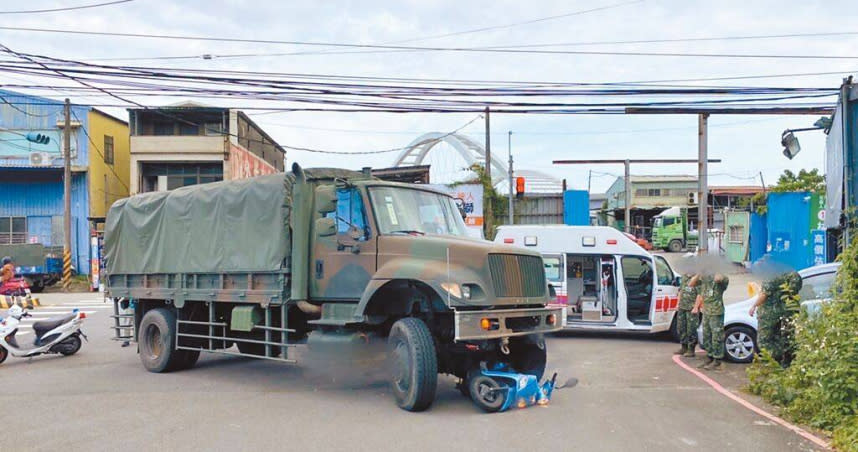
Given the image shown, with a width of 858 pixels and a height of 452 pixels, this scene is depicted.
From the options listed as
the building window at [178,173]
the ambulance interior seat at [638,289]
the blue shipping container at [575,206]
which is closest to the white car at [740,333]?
the ambulance interior seat at [638,289]

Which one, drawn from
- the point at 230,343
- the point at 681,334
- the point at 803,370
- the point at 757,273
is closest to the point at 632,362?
the point at 681,334

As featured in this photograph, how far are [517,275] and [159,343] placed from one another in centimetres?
621

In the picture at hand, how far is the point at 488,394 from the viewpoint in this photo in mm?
7859

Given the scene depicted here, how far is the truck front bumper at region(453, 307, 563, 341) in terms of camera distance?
7379 mm

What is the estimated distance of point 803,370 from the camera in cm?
772

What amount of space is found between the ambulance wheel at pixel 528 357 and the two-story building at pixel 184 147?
1128 inches

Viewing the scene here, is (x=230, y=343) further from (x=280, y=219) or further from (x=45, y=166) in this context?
(x=45, y=166)

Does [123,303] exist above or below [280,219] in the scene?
below

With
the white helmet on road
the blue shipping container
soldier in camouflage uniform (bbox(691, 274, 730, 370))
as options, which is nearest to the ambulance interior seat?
soldier in camouflage uniform (bbox(691, 274, 730, 370))

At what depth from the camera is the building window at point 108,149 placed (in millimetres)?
36688

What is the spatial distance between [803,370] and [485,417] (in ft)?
11.9

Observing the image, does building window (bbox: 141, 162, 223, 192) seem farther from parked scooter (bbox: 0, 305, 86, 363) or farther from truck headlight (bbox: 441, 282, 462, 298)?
truck headlight (bbox: 441, 282, 462, 298)

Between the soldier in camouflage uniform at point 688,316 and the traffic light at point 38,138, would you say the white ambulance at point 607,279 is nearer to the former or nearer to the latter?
the soldier in camouflage uniform at point 688,316

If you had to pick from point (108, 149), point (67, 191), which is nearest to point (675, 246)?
point (108, 149)
